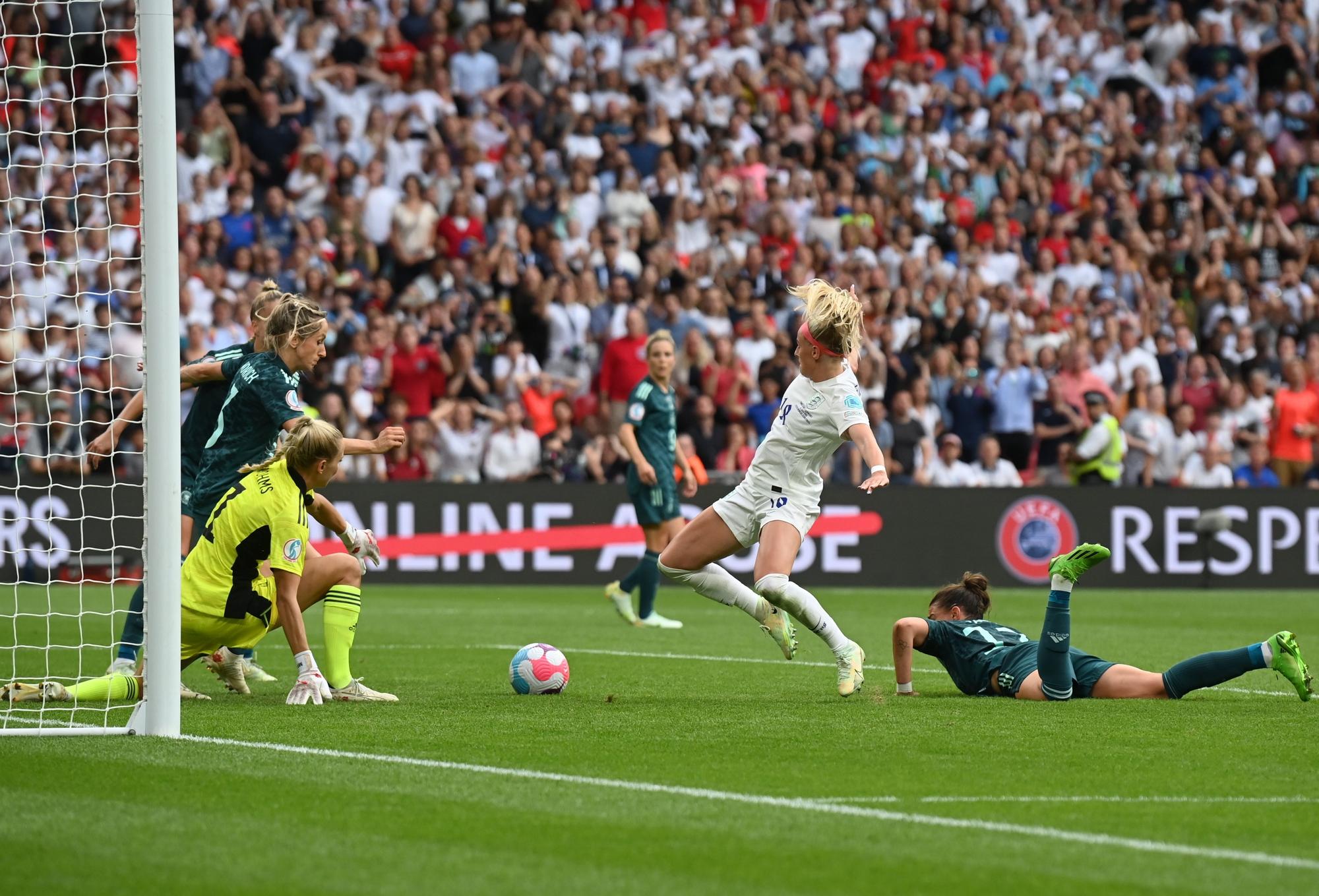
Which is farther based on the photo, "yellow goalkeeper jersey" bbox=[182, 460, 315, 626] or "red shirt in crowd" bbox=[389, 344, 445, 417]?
"red shirt in crowd" bbox=[389, 344, 445, 417]

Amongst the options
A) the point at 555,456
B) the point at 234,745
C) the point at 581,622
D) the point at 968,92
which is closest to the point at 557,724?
the point at 234,745

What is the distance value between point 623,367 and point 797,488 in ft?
37.8

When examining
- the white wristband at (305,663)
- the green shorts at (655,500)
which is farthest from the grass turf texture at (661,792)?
the green shorts at (655,500)

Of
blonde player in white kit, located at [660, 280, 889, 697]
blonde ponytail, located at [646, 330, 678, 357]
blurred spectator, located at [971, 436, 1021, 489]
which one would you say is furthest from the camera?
blurred spectator, located at [971, 436, 1021, 489]

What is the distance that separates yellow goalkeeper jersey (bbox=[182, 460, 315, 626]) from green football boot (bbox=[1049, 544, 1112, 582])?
350 centimetres

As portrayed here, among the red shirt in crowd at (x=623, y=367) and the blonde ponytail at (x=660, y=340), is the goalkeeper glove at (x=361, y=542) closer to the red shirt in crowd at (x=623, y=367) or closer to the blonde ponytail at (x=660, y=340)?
the blonde ponytail at (x=660, y=340)

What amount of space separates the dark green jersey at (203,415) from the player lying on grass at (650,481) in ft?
19.4

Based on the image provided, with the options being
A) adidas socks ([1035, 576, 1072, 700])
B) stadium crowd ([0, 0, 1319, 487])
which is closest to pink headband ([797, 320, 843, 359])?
adidas socks ([1035, 576, 1072, 700])

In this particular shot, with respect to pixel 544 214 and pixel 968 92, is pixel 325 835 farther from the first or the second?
pixel 968 92

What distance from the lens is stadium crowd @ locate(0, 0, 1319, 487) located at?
2092 cm

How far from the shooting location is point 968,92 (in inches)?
1030

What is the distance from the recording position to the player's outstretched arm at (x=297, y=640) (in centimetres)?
878

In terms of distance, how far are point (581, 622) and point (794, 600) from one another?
6538 millimetres

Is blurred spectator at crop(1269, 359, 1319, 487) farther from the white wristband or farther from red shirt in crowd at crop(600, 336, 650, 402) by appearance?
the white wristband
